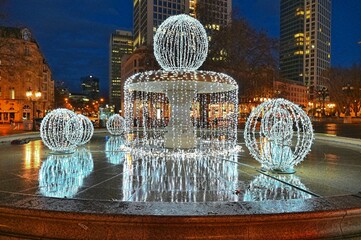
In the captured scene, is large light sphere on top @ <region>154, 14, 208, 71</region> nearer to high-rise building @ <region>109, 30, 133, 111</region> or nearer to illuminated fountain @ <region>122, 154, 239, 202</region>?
illuminated fountain @ <region>122, 154, 239, 202</region>

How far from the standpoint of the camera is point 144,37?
102312 millimetres

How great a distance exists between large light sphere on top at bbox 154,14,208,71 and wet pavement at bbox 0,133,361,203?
16.1 ft

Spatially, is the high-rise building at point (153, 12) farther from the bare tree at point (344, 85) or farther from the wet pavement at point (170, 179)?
the wet pavement at point (170, 179)

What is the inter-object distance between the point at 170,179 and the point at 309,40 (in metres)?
165

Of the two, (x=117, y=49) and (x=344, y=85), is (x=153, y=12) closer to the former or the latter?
(x=344, y=85)

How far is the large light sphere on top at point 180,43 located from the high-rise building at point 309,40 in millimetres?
145823

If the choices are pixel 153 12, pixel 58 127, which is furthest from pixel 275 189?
pixel 153 12

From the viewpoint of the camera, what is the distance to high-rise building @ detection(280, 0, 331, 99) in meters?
155

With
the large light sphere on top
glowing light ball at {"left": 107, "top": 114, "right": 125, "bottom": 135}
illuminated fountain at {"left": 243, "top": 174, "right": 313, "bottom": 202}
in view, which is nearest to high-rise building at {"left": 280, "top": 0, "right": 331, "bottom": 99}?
glowing light ball at {"left": 107, "top": 114, "right": 125, "bottom": 135}

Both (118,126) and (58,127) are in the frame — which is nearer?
(58,127)

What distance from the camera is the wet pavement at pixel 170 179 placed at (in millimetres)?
6027

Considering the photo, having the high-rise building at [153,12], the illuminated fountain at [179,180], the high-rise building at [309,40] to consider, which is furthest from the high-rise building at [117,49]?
the illuminated fountain at [179,180]

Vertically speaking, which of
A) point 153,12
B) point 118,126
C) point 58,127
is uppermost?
point 153,12

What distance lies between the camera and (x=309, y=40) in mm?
156000
